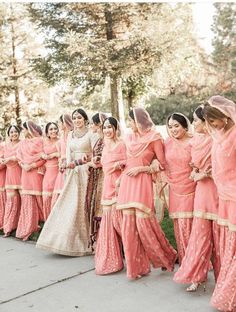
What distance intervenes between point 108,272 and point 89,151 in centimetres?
168

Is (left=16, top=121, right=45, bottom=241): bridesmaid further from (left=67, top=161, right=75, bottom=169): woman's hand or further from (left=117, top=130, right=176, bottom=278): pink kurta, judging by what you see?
(left=117, top=130, right=176, bottom=278): pink kurta

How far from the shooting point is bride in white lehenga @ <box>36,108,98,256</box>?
19.4 ft

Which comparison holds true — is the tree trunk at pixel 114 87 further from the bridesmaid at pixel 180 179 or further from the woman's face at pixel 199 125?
the woman's face at pixel 199 125

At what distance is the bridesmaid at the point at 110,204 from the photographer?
518 centimetres

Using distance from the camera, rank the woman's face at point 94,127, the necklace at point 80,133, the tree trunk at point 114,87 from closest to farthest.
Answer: the woman's face at point 94,127, the necklace at point 80,133, the tree trunk at point 114,87

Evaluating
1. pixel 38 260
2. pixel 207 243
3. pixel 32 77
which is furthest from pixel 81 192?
pixel 32 77

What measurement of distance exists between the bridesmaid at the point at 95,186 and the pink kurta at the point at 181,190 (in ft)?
4.14

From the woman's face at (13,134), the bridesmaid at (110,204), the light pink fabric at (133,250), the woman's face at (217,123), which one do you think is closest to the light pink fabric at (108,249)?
the bridesmaid at (110,204)

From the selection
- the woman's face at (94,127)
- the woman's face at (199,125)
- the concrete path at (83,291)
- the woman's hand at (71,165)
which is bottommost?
the concrete path at (83,291)

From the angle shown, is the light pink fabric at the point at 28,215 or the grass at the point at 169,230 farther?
the light pink fabric at the point at 28,215

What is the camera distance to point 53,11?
55.9 ft

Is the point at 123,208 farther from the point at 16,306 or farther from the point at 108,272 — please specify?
the point at 16,306

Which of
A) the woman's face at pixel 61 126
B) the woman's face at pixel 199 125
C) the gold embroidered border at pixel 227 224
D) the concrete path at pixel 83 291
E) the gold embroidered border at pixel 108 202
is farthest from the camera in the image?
the woman's face at pixel 61 126

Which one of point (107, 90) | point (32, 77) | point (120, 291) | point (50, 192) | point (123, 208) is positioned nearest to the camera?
point (120, 291)
